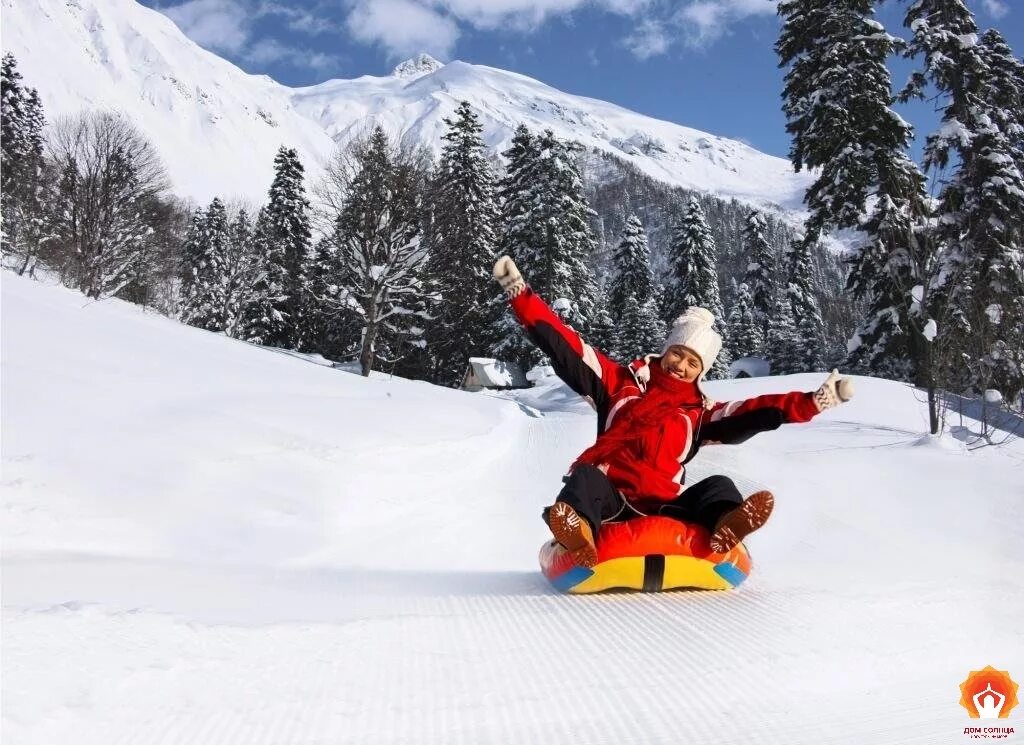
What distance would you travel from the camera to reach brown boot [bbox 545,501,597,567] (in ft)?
10.3

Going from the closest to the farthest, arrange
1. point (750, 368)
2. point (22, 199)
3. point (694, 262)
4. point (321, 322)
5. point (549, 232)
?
point (22, 199)
point (549, 232)
point (750, 368)
point (321, 322)
point (694, 262)

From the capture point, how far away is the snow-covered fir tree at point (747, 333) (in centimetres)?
4576

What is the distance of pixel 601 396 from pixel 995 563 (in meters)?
3.86

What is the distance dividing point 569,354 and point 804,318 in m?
42.5

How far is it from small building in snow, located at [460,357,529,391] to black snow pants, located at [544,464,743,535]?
→ 74.8 ft

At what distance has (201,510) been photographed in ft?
17.2

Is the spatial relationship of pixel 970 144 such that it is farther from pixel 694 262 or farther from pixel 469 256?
pixel 694 262

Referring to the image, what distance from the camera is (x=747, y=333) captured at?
4588cm

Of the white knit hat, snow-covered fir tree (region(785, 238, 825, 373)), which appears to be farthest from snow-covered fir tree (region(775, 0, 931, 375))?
snow-covered fir tree (region(785, 238, 825, 373))

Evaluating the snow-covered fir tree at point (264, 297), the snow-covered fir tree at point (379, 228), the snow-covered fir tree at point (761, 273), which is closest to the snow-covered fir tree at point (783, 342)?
the snow-covered fir tree at point (761, 273)

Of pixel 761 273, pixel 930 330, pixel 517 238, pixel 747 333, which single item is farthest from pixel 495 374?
pixel 761 273

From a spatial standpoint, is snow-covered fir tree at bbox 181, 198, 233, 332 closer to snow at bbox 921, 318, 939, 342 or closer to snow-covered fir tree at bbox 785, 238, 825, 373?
snow-covered fir tree at bbox 785, 238, 825, 373

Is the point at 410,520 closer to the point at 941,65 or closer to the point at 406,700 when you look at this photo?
the point at 406,700

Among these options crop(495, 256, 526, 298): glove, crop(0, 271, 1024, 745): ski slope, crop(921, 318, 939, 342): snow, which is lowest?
crop(0, 271, 1024, 745): ski slope
